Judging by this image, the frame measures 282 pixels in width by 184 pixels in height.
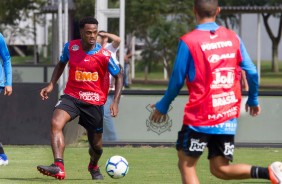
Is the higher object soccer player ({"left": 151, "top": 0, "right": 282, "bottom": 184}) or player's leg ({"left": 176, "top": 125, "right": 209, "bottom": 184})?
soccer player ({"left": 151, "top": 0, "right": 282, "bottom": 184})

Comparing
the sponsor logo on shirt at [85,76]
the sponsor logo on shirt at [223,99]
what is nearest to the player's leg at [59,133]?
the sponsor logo on shirt at [85,76]

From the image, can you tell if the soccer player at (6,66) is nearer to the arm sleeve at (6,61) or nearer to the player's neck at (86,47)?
the arm sleeve at (6,61)

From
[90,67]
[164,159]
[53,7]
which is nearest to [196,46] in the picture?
[90,67]

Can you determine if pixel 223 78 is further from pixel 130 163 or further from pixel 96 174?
pixel 130 163

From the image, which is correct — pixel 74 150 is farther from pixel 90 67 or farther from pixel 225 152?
pixel 225 152

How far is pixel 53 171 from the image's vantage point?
1137 cm

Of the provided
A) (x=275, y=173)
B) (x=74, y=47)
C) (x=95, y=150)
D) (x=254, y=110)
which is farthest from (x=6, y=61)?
(x=275, y=173)

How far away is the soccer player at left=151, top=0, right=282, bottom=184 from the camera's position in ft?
27.8

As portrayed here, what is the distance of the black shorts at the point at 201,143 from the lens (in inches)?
336

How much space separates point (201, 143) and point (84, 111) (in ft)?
12.1

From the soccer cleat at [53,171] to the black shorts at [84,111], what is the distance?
76cm

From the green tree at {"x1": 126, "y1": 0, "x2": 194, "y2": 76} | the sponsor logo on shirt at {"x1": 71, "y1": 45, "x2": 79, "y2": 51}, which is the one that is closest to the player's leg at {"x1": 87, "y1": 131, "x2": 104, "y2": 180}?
the sponsor logo on shirt at {"x1": 71, "y1": 45, "x2": 79, "y2": 51}

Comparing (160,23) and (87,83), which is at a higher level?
(87,83)

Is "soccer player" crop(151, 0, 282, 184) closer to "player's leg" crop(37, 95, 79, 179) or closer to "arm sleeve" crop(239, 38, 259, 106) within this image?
"arm sleeve" crop(239, 38, 259, 106)
